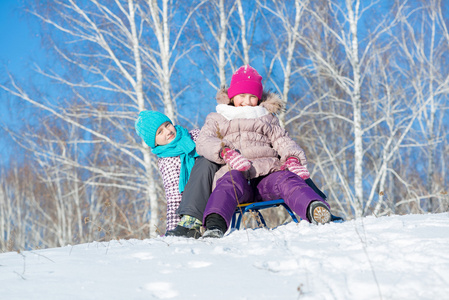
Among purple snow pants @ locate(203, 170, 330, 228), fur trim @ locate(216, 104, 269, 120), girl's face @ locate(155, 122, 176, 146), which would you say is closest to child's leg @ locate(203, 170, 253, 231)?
purple snow pants @ locate(203, 170, 330, 228)

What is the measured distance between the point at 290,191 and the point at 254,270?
53.9 inches

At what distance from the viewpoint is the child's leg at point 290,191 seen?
111 inches

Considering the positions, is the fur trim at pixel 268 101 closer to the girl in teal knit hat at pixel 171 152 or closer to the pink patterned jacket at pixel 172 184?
the girl in teal knit hat at pixel 171 152

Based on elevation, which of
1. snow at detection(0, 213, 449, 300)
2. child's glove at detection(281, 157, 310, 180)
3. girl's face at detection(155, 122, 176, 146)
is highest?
girl's face at detection(155, 122, 176, 146)

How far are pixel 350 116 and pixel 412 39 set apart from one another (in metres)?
2.52

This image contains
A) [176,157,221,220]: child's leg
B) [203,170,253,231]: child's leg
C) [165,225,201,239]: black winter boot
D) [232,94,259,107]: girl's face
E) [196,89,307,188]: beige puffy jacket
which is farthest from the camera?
[232,94,259,107]: girl's face

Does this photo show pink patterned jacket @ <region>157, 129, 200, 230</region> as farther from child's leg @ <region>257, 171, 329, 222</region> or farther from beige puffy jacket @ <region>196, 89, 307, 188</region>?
child's leg @ <region>257, 171, 329, 222</region>

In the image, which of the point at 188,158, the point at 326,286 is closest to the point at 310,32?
the point at 188,158

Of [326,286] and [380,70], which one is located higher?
[380,70]

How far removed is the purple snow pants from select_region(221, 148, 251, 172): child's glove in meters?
0.08

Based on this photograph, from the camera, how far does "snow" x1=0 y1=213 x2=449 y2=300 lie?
1412 millimetres

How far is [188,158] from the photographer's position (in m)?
3.70

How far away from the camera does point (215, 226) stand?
2.68 m

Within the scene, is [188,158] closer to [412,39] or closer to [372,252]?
[372,252]
